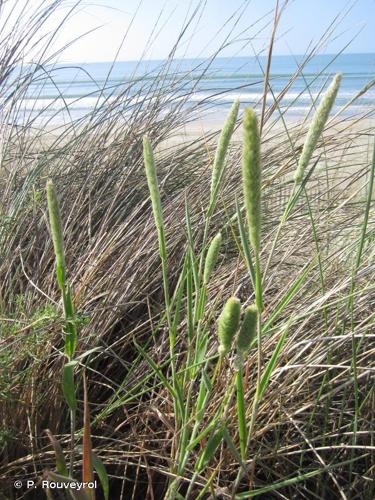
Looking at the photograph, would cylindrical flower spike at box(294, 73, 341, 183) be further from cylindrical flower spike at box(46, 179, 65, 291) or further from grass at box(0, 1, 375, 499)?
cylindrical flower spike at box(46, 179, 65, 291)

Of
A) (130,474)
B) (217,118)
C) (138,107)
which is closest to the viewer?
(130,474)

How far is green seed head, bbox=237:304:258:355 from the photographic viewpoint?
53 centimetres

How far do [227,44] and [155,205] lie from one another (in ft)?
3.52

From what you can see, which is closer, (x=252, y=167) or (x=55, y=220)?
(x=252, y=167)

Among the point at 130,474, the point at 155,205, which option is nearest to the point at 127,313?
the point at 130,474

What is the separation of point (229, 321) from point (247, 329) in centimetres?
3

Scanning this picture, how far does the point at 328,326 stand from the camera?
927 millimetres

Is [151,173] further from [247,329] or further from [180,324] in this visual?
[180,324]

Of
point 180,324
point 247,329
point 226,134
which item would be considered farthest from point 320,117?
point 180,324

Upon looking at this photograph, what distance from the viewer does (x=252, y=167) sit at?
512 mm

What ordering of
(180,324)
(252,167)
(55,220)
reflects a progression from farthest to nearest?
1. (180,324)
2. (55,220)
3. (252,167)

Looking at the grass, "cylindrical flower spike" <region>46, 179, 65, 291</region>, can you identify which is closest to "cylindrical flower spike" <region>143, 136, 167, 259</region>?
the grass

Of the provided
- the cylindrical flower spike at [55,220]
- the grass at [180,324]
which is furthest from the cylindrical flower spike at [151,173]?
the cylindrical flower spike at [55,220]

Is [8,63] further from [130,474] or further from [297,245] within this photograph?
[130,474]
